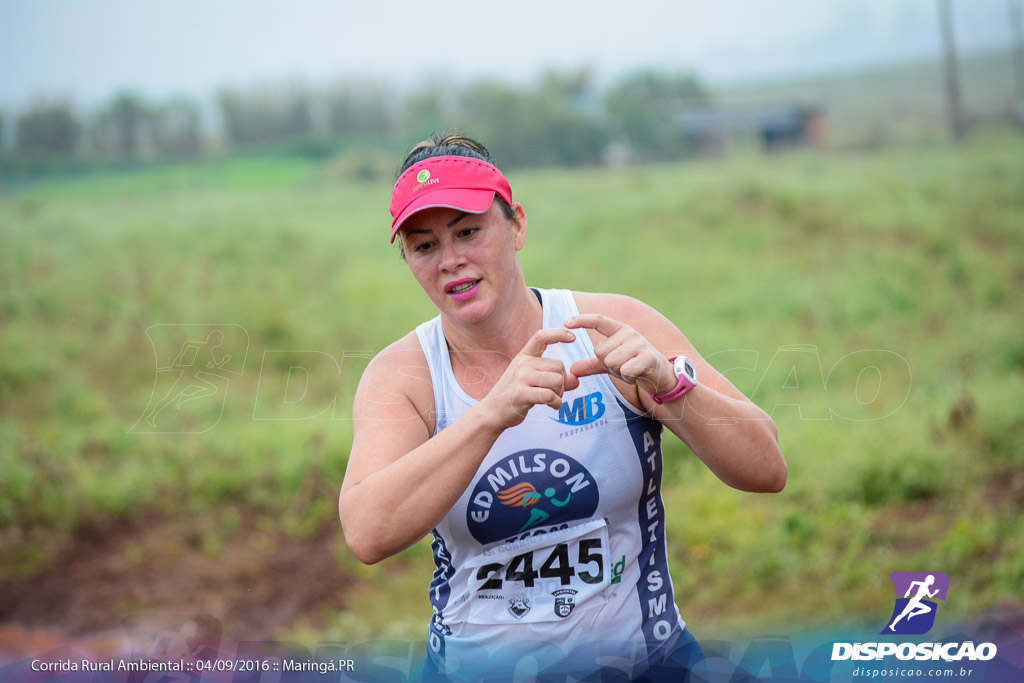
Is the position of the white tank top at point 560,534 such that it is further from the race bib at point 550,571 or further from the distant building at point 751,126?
the distant building at point 751,126

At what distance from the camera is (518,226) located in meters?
2.18

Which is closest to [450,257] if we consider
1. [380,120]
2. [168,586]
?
[168,586]

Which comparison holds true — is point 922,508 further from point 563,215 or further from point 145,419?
point 145,419

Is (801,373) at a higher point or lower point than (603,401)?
higher

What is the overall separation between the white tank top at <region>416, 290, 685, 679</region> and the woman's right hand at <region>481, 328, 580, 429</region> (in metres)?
0.23

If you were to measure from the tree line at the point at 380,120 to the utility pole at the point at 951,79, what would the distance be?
237cm

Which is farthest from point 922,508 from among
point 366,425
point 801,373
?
point 366,425

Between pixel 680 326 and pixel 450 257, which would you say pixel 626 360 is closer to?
pixel 450 257

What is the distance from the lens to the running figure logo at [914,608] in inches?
93.7

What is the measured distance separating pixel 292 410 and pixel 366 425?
5.44m

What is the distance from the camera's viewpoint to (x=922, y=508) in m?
5.03

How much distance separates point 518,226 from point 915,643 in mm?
1425

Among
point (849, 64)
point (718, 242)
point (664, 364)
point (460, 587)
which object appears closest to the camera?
point (664, 364)

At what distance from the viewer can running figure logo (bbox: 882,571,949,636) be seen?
2379 millimetres
